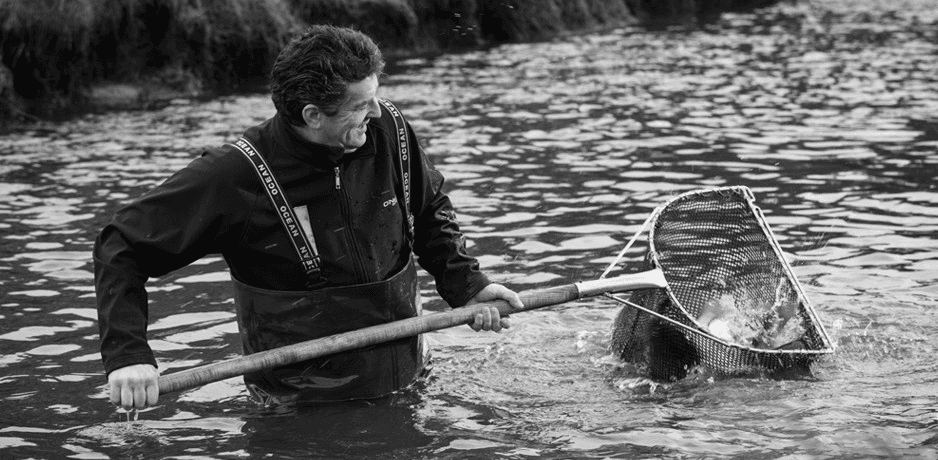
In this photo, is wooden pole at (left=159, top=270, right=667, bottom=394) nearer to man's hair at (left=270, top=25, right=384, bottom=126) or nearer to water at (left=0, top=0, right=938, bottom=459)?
water at (left=0, top=0, right=938, bottom=459)

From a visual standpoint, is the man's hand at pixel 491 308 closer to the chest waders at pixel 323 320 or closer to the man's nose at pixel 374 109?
the chest waders at pixel 323 320

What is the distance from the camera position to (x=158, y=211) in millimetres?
4668

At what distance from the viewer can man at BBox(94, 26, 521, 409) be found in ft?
15.3

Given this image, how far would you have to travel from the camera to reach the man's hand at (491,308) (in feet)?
16.5

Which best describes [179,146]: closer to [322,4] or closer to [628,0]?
[322,4]

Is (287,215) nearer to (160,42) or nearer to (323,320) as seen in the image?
(323,320)

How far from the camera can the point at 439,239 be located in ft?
17.5

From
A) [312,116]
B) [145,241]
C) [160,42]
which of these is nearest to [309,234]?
[312,116]

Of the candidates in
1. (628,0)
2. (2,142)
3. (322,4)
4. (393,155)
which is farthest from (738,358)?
(628,0)

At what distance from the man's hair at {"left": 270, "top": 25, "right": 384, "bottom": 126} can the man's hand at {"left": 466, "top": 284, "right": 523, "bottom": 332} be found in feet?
3.22

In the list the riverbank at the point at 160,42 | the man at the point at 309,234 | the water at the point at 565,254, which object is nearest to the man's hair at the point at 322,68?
the man at the point at 309,234

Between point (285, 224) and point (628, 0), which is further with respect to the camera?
point (628, 0)

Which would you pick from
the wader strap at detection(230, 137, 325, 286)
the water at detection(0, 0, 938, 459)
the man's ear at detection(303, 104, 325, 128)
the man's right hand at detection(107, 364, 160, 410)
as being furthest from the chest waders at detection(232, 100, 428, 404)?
the man's right hand at detection(107, 364, 160, 410)

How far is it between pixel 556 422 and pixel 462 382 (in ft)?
→ 2.25
